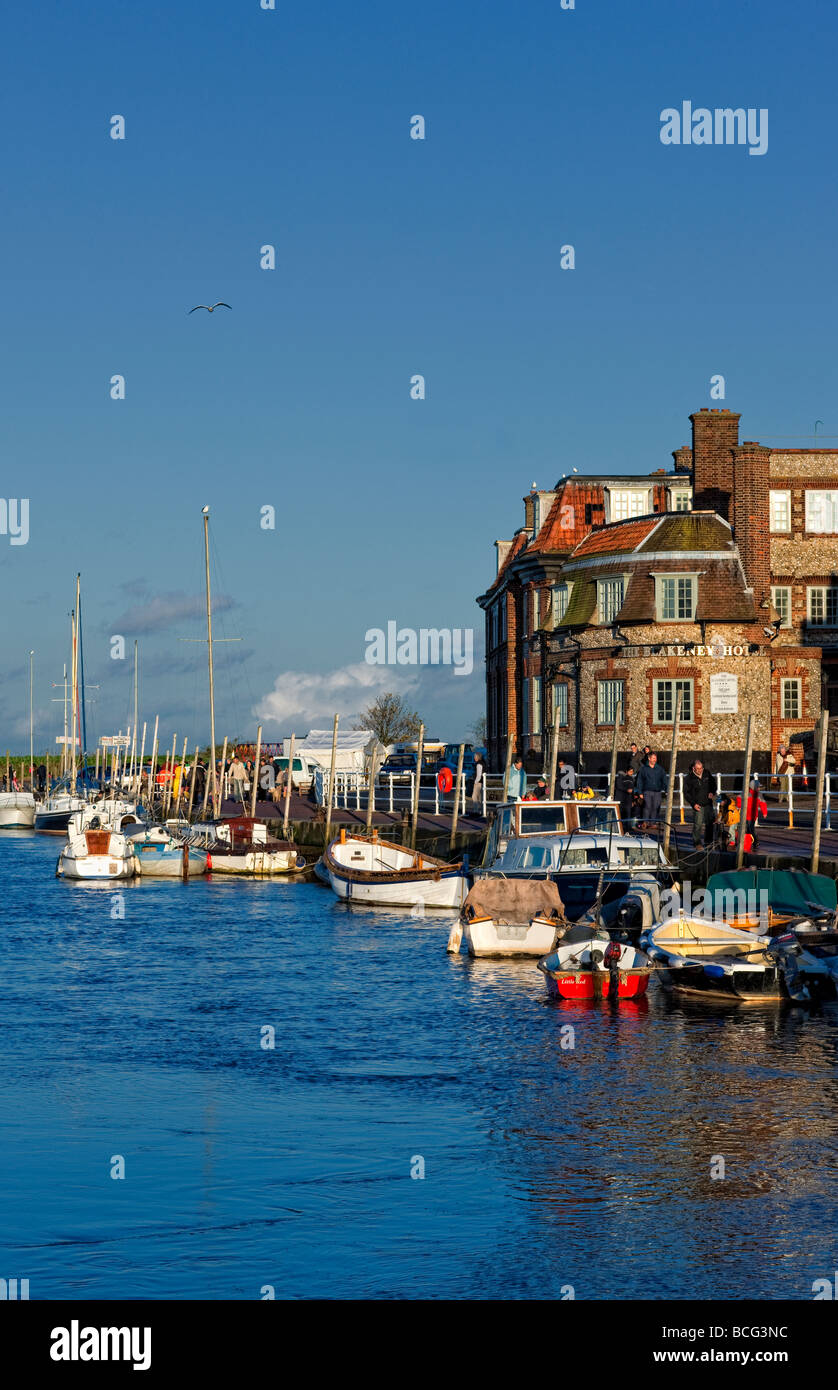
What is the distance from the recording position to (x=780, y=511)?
2440 inches

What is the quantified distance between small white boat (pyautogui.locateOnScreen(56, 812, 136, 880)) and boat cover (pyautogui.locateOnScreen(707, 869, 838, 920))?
3088 centimetres

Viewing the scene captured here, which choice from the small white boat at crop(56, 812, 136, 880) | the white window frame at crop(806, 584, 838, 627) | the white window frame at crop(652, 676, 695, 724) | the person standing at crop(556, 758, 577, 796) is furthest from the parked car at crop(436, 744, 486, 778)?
the small white boat at crop(56, 812, 136, 880)

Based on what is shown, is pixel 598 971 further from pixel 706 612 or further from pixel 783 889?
pixel 706 612

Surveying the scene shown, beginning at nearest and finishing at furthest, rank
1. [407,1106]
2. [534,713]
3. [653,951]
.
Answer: [407,1106]
[653,951]
[534,713]

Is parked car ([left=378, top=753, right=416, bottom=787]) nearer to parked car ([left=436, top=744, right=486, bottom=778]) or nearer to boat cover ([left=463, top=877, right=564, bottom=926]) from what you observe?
parked car ([left=436, top=744, right=486, bottom=778])

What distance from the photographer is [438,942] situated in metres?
36.2

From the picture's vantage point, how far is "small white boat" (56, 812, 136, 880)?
54812 mm

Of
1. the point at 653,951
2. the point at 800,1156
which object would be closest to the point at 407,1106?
the point at 800,1156

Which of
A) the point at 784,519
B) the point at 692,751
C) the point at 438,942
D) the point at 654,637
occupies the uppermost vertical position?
the point at 784,519

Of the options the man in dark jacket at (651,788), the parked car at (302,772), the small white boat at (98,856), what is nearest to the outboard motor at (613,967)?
the man in dark jacket at (651,788)

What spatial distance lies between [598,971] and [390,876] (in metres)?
16.9

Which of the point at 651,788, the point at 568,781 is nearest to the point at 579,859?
the point at 651,788
